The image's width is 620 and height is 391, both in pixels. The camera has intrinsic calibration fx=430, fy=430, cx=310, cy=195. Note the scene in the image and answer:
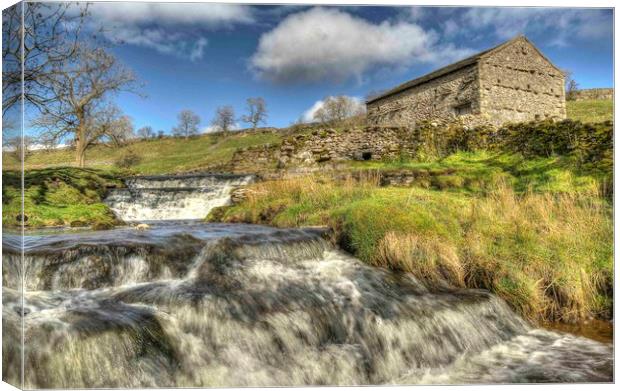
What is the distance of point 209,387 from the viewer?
332 centimetres

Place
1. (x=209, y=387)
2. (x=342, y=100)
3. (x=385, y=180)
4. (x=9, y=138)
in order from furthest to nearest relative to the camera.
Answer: (x=342, y=100), (x=385, y=180), (x=9, y=138), (x=209, y=387)

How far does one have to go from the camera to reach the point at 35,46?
3822mm

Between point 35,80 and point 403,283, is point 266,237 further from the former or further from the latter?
point 35,80

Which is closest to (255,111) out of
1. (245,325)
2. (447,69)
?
(447,69)

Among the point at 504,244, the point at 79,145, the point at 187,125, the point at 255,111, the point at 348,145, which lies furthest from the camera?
the point at 187,125

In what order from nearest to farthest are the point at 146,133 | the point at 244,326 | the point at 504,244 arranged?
1. the point at 244,326
2. the point at 504,244
3. the point at 146,133

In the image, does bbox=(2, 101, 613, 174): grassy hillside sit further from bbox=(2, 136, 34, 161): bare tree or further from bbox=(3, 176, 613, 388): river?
bbox=(2, 136, 34, 161): bare tree

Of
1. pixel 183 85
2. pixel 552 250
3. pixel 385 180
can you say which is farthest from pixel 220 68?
pixel 385 180

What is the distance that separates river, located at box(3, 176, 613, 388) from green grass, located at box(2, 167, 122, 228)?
3.95 m

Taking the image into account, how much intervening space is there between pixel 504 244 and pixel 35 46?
6.09 metres

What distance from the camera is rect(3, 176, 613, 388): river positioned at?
10.4 ft

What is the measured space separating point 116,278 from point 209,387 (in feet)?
6.22

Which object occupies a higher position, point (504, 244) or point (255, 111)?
point (255, 111)

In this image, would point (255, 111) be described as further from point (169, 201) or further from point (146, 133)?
point (169, 201)
